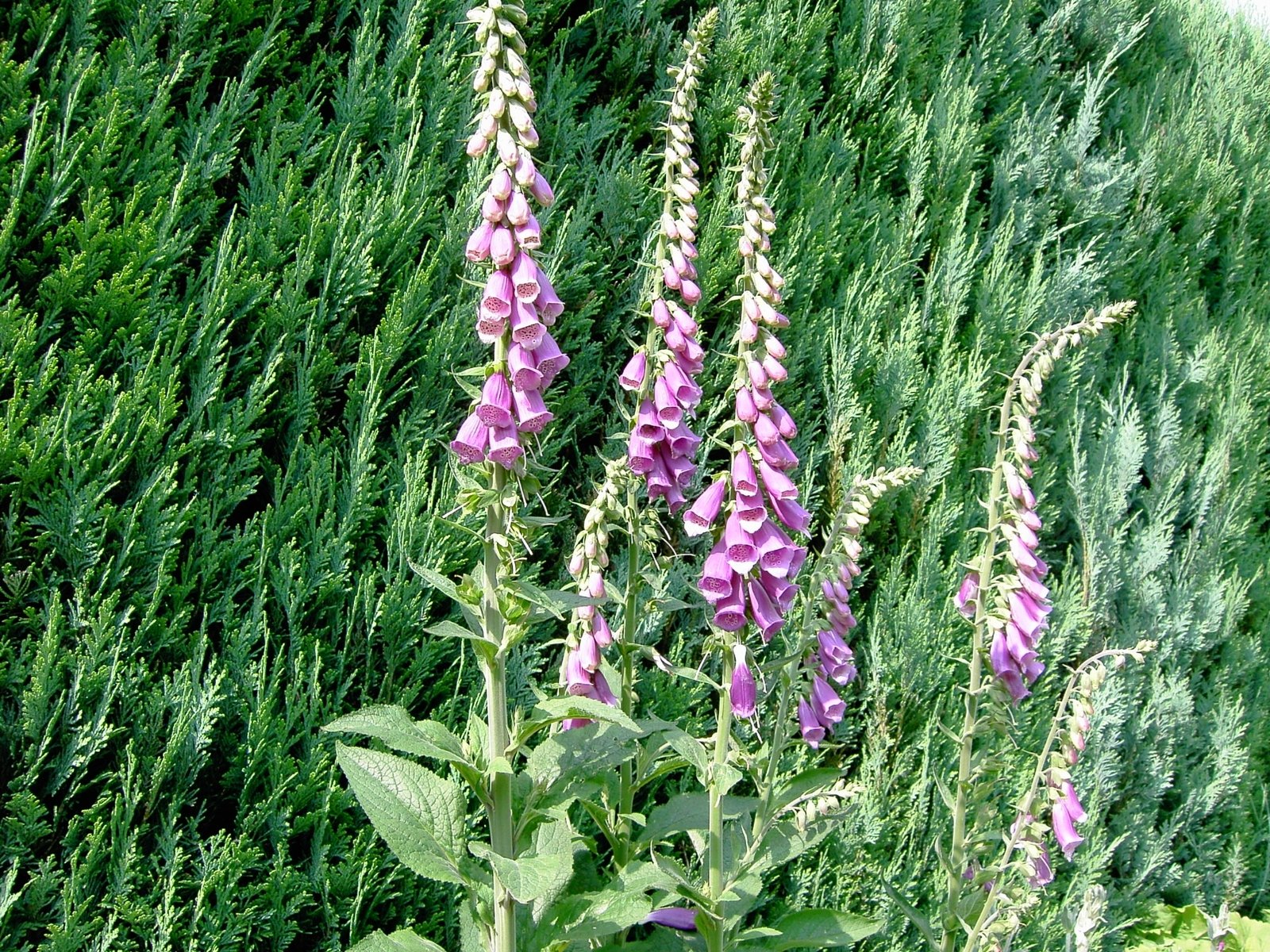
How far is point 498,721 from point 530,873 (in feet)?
0.78

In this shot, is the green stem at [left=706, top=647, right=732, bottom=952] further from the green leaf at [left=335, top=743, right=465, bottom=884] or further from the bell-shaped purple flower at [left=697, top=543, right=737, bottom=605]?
the green leaf at [left=335, top=743, right=465, bottom=884]

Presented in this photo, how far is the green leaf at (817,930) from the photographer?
6.66 feet

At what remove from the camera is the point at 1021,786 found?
12.6ft

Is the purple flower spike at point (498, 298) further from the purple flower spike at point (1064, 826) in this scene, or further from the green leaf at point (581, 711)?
the purple flower spike at point (1064, 826)

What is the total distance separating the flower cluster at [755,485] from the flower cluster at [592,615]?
0.17 meters

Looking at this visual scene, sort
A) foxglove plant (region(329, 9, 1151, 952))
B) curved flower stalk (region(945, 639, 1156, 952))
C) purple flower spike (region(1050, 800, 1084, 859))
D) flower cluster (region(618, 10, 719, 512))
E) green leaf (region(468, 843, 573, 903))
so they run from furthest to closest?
purple flower spike (region(1050, 800, 1084, 859))
curved flower stalk (region(945, 639, 1156, 952))
flower cluster (region(618, 10, 719, 512))
foxglove plant (region(329, 9, 1151, 952))
green leaf (region(468, 843, 573, 903))

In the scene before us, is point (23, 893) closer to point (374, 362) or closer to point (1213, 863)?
point (374, 362)

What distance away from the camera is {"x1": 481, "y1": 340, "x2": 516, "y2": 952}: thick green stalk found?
1.62 meters

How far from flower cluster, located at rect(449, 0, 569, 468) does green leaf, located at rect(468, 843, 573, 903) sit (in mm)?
606

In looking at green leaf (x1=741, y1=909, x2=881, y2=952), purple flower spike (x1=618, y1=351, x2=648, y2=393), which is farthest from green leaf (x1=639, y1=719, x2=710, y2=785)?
purple flower spike (x1=618, y1=351, x2=648, y2=393)

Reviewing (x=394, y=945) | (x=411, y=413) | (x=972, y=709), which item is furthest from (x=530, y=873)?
(x=411, y=413)

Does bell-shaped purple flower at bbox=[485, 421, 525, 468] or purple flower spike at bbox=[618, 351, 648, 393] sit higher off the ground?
purple flower spike at bbox=[618, 351, 648, 393]

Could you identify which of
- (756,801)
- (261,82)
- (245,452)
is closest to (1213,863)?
(756,801)

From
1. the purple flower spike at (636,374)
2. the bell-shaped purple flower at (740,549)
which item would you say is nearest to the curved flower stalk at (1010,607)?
the bell-shaped purple flower at (740,549)
